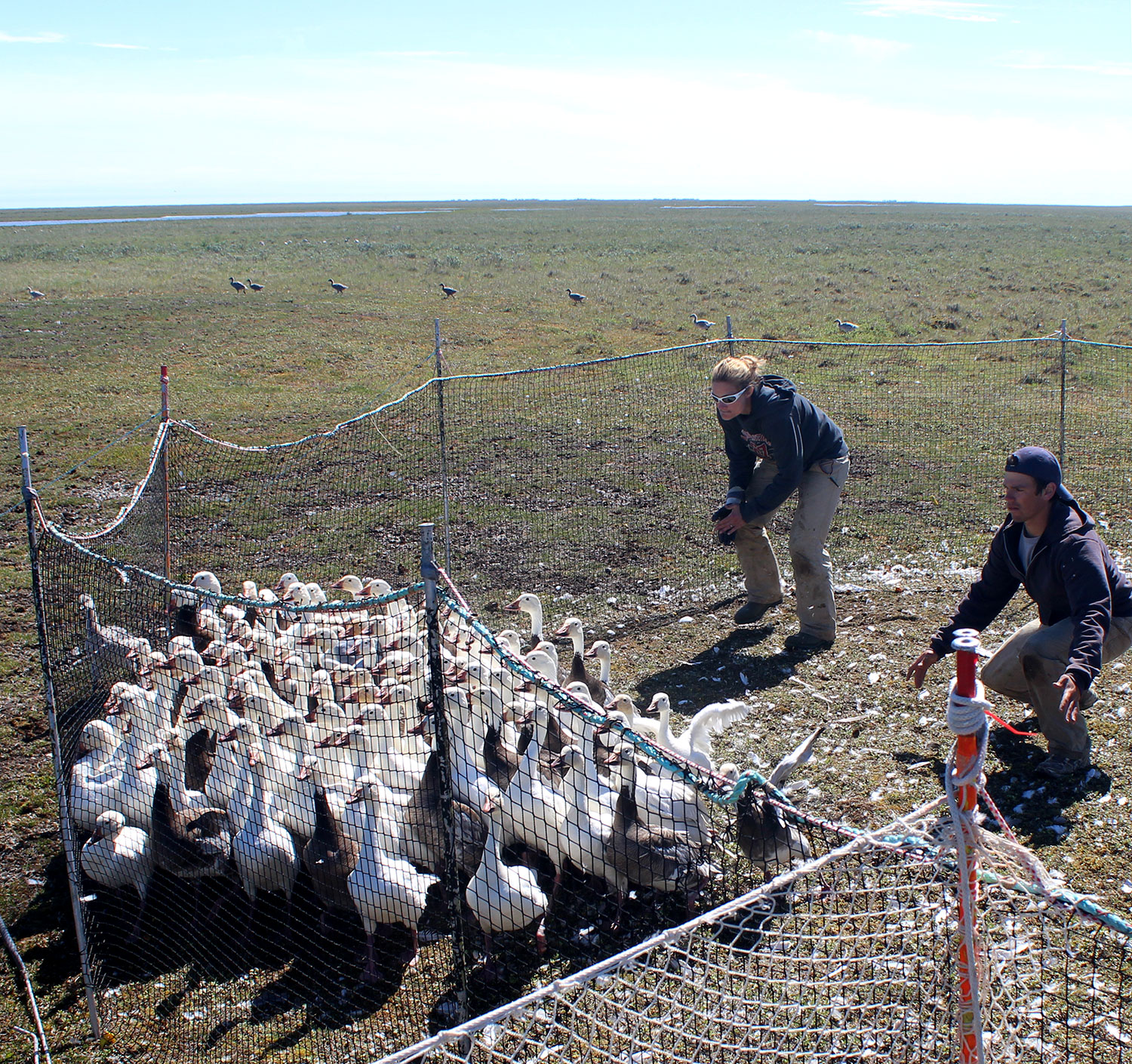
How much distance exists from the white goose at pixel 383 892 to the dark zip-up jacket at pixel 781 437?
4.08 m

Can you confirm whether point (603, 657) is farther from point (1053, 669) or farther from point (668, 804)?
point (1053, 669)

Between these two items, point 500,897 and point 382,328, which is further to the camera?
point 382,328

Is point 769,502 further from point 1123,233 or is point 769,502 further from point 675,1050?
point 1123,233

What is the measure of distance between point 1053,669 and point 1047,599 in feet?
1.32

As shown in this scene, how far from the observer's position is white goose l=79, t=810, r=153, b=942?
15.7 ft

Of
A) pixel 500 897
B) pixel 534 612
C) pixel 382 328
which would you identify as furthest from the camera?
pixel 382 328

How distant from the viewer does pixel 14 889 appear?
5.09 m

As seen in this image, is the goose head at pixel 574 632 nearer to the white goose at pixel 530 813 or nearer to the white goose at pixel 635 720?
the white goose at pixel 635 720

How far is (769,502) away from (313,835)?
421cm

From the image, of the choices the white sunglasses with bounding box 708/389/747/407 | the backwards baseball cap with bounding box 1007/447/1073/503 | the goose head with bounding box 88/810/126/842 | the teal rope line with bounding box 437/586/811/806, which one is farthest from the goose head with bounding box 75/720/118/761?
the backwards baseball cap with bounding box 1007/447/1073/503

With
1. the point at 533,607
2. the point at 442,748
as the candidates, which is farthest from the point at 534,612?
the point at 442,748

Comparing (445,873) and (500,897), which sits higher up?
(445,873)

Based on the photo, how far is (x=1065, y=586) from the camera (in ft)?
17.4

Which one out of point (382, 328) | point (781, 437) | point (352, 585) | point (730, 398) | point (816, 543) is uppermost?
point (382, 328)
